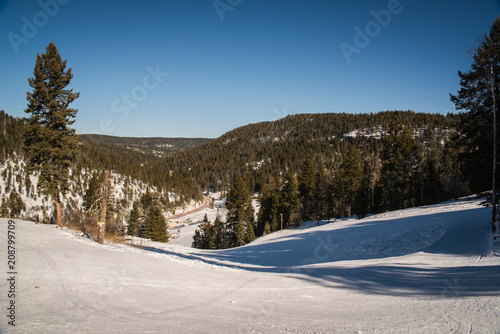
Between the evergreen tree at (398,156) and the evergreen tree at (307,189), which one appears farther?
the evergreen tree at (307,189)

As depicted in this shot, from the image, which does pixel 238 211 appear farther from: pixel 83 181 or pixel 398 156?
pixel 83 181

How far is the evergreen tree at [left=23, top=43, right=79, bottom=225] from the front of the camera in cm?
1698

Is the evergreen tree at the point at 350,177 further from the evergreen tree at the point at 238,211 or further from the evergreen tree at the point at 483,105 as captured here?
the evergreen tree at the point at 483,105

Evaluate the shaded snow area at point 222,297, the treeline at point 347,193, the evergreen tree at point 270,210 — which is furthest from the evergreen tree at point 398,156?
the shaded snow area at point 222,297

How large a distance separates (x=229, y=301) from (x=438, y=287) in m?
5.16

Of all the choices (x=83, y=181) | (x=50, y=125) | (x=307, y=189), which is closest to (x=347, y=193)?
(x=307, y=189)

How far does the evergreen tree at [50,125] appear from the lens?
17.0 metres

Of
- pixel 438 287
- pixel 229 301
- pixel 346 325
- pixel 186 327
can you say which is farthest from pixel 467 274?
pixel 186 327

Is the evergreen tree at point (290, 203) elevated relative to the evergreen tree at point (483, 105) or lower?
lower

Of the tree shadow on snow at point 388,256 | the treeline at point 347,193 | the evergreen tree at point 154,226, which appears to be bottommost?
the evergreen tree at point 154,226

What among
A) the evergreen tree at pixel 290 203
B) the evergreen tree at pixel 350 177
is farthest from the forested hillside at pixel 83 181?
the evergreen tree at pixel 350 177

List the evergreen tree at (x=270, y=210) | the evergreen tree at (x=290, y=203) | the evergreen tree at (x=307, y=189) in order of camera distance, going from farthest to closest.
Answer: the evergreen tree at (x=270, y=210), the evergreen tree at (x=307, y=189), the evergreen tree at (x=290, y=203)

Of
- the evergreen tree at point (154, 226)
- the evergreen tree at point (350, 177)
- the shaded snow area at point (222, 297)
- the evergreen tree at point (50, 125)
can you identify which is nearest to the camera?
the shaded snow area at point (222, 297)

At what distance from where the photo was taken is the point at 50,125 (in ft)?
57.3
